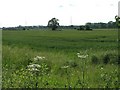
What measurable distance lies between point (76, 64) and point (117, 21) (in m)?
6.81

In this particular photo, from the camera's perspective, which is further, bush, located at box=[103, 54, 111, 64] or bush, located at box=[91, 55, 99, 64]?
bush, located at box=[103, 54, 111, 64]

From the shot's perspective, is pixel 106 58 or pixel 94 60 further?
pixel 106 58

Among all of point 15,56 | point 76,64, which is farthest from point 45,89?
point 15,56

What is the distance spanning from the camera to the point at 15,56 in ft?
53.0

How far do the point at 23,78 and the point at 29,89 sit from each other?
1148 mm

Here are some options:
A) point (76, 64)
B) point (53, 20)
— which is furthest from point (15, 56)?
point (53, 20)

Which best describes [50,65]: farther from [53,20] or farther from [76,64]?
[53,20]

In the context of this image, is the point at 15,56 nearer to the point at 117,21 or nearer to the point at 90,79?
the point at 90,79

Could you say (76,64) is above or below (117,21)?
below

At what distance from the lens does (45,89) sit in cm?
683

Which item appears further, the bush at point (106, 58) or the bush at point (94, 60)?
the bush at point (106, 58)

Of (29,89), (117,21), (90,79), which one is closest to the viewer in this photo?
(29,89)

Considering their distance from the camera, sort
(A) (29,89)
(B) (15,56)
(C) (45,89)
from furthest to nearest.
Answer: (B) (15,56) → (C) (45,89) → (A) (29,89)

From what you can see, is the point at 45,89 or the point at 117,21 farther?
the point at 117,21
